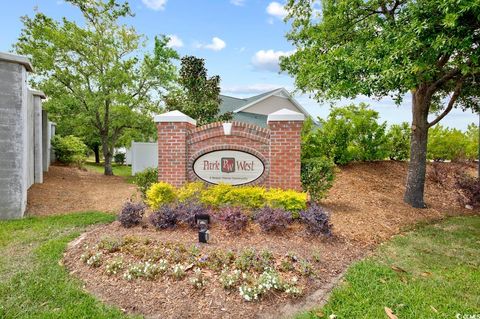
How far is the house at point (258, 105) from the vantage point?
64.5 ft

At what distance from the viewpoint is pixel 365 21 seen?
27.7 ft

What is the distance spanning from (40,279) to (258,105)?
18.1 metres

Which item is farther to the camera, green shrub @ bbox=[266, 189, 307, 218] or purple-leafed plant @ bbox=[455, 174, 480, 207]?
purple-leafed plant @ bbox=[455, 174, 480, 207]

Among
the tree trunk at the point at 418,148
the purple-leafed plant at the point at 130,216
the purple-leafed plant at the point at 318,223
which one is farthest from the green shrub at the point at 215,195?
the tree trunk at the point at 418,148

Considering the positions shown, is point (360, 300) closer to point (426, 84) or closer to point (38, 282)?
point (38, 282)

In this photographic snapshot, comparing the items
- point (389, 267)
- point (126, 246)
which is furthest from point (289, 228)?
point (126, 246)

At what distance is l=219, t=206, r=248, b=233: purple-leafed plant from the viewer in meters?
5.30

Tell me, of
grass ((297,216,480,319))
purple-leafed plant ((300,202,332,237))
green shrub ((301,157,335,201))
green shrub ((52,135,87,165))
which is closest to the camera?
grass ((297,216,480,319))

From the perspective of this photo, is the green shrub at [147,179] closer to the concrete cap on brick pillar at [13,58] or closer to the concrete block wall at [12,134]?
the concrete block wall at [12,134]

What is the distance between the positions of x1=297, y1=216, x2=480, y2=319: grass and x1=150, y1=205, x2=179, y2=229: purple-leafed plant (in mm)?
3038

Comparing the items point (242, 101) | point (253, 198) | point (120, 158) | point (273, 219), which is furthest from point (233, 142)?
point (120, 158)

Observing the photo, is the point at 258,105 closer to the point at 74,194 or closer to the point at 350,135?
the point at 350,135

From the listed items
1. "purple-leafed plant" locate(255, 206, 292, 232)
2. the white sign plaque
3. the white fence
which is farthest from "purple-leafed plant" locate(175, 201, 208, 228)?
the white fence

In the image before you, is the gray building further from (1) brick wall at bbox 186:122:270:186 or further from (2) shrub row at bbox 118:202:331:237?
(1) brick wall at bbox 186:122:270:186
